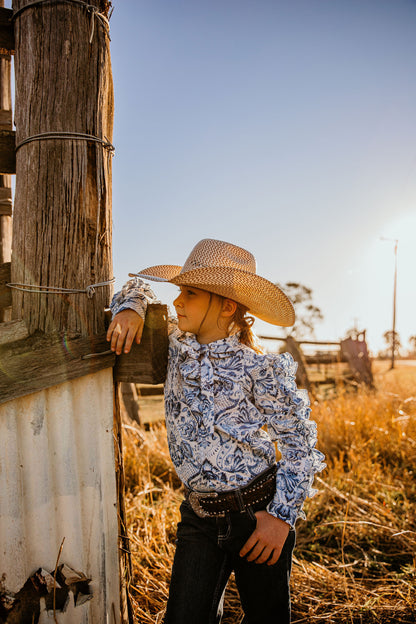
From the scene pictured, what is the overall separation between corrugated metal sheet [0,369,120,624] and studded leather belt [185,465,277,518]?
377 mm

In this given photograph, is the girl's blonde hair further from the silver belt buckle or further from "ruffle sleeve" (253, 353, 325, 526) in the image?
the silver belt buckle

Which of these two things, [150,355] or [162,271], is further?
[162,271]

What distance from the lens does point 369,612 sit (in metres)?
2.29

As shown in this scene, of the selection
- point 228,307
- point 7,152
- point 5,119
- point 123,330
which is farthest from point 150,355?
point 5,119

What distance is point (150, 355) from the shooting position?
175 centimetres

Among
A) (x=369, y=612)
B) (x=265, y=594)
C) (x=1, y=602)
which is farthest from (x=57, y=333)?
(x=369, y=612)

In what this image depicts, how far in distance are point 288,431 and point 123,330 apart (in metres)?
0.77

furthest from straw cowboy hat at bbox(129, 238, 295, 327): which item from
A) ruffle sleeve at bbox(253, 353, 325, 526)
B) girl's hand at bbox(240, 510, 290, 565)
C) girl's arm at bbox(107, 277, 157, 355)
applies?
girl's hand at bbox(240, 510, 290, 565)

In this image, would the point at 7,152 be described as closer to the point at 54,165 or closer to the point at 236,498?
the point at 54,165

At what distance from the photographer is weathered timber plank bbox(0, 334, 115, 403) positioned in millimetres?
1452

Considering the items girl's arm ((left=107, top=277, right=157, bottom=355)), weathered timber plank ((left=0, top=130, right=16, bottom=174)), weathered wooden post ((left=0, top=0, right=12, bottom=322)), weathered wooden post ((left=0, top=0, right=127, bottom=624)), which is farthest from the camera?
weathered wooden post ((left=0, top=0, right=12, bottom=322))

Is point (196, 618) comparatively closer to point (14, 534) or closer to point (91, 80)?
point (14, 534)

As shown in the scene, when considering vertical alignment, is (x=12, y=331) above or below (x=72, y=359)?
above

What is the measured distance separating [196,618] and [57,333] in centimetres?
119
